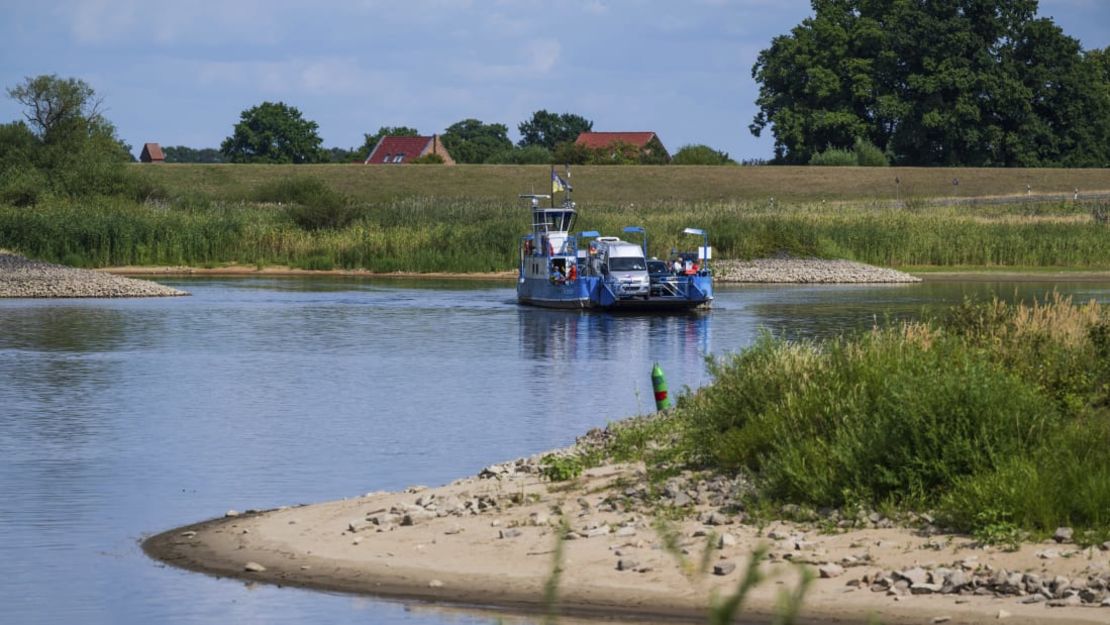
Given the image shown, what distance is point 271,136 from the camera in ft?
528

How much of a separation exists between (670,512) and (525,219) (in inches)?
2584

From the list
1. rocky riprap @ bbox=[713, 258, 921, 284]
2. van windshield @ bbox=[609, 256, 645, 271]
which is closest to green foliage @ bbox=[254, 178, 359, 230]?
rocky riprap @ bbox=[713, 258, 921, 284]

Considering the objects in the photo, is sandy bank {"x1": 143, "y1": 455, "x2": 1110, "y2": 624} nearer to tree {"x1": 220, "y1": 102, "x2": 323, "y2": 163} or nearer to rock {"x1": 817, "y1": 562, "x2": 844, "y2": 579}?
rock {"x1": 817, "y1": 562, "x2": 844, "y2": 579}

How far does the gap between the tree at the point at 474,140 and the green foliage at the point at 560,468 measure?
144232 millimetres

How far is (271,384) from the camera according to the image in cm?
3203

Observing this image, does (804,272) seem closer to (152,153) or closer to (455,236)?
(455,236)

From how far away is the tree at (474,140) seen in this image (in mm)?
164375

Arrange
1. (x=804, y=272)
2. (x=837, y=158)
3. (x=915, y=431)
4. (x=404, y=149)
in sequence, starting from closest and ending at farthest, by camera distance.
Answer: (x=915, y=431), (x=804, y=272), (x=837, y=158), (x=404, y=149)

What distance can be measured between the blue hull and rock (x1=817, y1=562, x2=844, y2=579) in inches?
1523

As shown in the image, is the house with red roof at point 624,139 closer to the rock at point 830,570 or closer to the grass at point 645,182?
the grass at point 645,182

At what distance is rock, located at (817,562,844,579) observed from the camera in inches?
537

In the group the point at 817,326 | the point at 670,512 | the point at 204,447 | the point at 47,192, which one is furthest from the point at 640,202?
the point at 670,512

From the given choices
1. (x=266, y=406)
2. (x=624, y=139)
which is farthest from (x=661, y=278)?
(x=624, y=139)

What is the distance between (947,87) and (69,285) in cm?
6852
